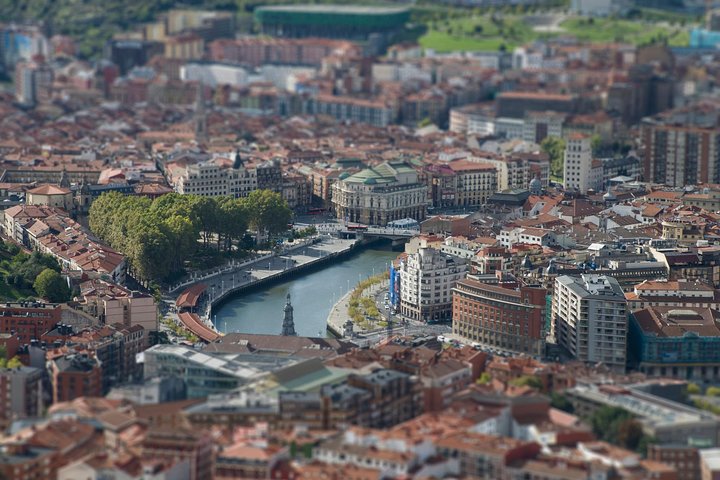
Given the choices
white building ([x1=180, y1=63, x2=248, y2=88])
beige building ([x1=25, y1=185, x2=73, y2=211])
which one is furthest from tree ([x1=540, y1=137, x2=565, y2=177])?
white building ([x1=180, y1=63, x2=248, y2=88])

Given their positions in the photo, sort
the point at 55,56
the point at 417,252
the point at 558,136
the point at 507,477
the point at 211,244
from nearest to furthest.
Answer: the point at 507,477, the point at 417,252, the point at 211,244, the point at 558,136, the point at 55,56

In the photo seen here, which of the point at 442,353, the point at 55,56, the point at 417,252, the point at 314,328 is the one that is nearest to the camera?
the point at 442,353

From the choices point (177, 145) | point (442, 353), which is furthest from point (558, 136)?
point (442, 353)

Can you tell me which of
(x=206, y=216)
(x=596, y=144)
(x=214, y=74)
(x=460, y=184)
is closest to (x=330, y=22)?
(x=214, y=74)

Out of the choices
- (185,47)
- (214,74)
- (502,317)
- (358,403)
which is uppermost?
(358,403)

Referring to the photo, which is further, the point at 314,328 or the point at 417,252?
the point at 417,252

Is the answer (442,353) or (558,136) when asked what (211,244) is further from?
(558,136)

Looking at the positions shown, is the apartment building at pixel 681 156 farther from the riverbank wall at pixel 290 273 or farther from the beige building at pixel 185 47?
the beige building at pixel 185 47

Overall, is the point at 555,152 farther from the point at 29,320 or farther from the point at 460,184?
the point at 29,320
